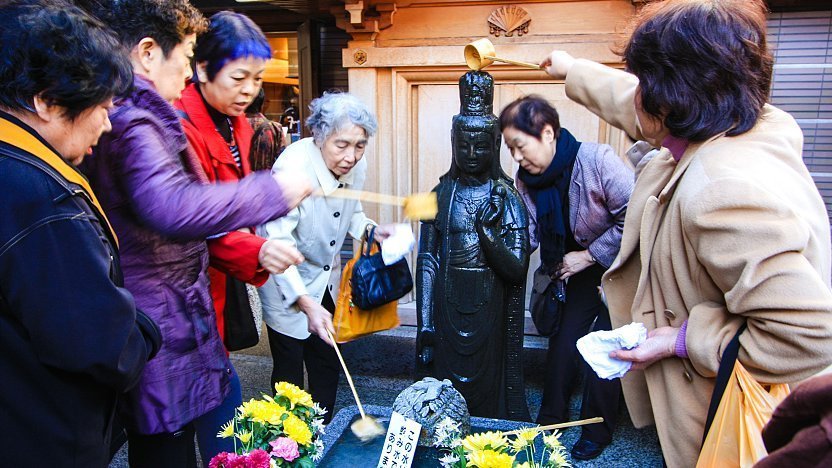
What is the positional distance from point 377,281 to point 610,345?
1481 millimetres

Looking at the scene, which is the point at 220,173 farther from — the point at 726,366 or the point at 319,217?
the point at 726,366

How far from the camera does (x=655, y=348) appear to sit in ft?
5.16

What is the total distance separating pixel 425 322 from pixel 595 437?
1240 mm

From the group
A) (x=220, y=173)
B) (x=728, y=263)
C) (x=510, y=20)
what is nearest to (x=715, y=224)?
(x=728, y=263)

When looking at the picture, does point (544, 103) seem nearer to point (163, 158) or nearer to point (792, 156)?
point (792, 156)

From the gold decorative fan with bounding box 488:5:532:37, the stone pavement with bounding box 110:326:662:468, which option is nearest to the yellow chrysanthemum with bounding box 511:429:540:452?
the stone pavement with bounding box 110:326:662:468

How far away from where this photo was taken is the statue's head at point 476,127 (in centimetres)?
269

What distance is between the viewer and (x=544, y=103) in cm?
309

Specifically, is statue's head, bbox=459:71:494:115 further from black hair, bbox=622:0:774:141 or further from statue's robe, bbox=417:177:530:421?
black hair, bbox=622:0:774:141

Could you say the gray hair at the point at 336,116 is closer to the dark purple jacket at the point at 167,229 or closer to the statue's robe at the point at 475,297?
the statue's robe at the point at 475,297

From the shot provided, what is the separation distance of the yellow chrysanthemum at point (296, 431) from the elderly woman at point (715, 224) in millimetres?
948

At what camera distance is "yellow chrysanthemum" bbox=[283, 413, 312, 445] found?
181cm

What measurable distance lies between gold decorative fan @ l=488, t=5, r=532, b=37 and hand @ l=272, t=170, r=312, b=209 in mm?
2752

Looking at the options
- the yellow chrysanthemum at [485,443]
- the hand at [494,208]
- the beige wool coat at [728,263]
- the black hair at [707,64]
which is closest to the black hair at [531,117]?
the hand at [494,208]
